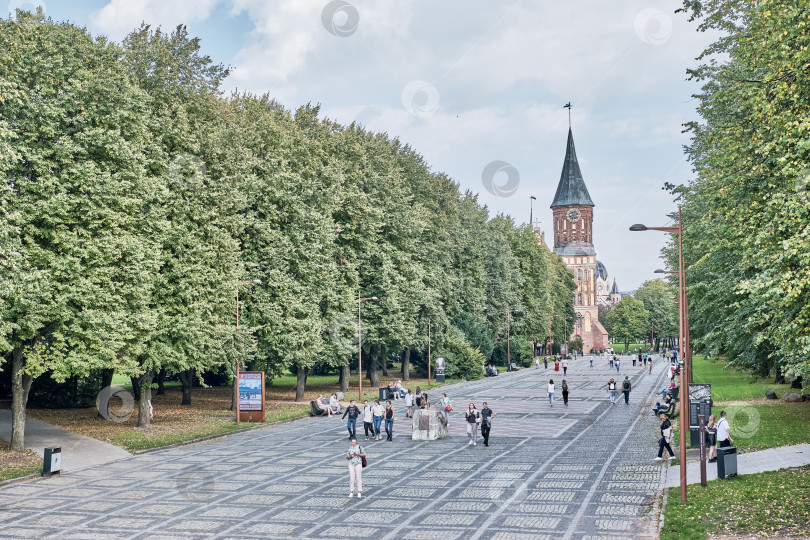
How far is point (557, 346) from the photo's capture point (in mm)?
141375

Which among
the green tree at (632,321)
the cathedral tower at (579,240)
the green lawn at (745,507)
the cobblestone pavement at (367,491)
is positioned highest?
the cathedral tower at (579,240)

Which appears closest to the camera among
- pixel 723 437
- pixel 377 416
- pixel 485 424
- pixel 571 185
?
pixel 723 437


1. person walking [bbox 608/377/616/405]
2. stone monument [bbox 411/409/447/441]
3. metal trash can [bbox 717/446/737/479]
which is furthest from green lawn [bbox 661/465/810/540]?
person walking [bbox 608/377/616/405]

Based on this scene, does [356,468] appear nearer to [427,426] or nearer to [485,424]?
[485,424]

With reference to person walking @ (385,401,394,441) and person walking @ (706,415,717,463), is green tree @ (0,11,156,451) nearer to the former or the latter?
person walking @ (385,401,394,441)

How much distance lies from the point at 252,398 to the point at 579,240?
157 metres

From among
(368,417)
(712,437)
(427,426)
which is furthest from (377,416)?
(712,437)

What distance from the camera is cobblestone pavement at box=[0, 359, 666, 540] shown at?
1812 centimetres

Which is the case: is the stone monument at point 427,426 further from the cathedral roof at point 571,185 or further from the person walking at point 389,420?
the cathedral roof at point 571,185

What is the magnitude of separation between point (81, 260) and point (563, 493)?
21.1m

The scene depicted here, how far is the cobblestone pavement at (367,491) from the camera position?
1812 cm

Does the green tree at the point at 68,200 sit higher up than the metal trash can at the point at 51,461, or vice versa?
the green tree at the point at 68,200

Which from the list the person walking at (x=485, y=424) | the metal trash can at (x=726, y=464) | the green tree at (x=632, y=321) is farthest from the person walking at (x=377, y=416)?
the green tree at (x=632, y=321)

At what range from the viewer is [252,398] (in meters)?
40.2
